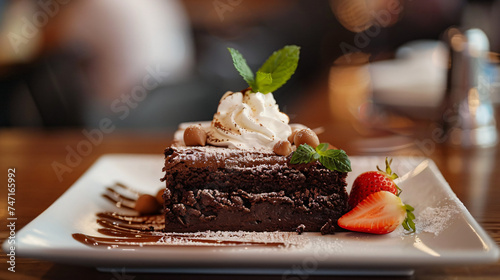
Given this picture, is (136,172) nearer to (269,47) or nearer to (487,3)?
(269,47)

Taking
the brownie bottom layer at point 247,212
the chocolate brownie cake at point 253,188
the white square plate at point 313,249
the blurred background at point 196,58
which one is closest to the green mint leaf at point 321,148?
the chocolate brownie cake at point 253,188

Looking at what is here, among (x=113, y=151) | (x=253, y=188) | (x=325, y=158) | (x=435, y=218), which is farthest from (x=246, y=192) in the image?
(x=113, y=151)

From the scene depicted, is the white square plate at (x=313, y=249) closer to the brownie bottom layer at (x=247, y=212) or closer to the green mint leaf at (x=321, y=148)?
the brownie bottom layer at (x=247, y=212)

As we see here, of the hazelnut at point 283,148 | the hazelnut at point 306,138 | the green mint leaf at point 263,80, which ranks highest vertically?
the green mint leaf at point 263,80

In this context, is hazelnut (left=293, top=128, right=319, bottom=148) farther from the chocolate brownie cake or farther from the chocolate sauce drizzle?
the chocolate sauce drizzle

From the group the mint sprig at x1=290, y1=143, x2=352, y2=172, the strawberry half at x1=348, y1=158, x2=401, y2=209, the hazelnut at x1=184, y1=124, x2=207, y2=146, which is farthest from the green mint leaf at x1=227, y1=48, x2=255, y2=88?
the strawberry half at x1=348, y1=158, x2=401, y2=209

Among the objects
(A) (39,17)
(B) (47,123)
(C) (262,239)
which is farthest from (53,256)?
(A) (39,17)

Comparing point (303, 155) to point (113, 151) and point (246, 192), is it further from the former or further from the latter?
point (113, 151)

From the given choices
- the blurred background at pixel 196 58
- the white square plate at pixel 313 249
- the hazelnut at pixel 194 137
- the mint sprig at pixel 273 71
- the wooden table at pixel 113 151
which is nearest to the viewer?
the white square plate at pixel 313 249
